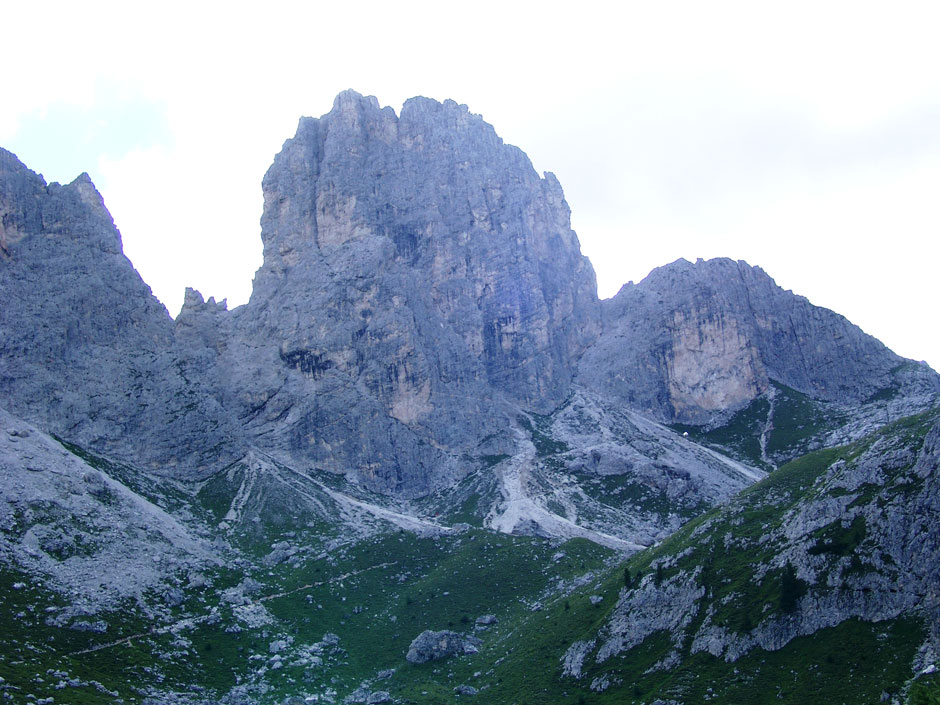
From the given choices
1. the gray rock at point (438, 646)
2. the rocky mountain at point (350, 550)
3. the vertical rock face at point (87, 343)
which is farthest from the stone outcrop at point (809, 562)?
the vertical rock face at point (87, 343)

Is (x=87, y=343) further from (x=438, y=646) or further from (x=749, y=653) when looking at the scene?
(x=749, y=653)

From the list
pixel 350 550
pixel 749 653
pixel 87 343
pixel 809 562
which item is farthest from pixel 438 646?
pixel 87 343

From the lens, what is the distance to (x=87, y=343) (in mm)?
173500

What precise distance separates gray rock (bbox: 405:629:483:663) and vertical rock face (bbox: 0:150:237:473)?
7512cm

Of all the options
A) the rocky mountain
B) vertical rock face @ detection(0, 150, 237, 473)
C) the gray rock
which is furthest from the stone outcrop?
vertical rock face @ detection(0, 150, 237, 473)

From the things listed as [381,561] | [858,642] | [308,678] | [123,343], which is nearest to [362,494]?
[381,561]

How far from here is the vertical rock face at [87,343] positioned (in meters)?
163

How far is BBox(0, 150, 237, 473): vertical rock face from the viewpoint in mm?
163375

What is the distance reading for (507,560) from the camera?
149 meters

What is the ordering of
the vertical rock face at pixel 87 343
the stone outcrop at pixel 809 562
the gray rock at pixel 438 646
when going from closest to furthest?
1. the stone outcrop at pixel 809 562
2. the gray rock at pixel 438 646
3. the vertical rock face at pixel 87 343

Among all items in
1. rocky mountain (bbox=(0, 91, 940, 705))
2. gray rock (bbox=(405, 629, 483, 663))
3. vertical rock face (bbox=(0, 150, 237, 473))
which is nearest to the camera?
rocky mountain (bbox=(0, 91, 940, 705))

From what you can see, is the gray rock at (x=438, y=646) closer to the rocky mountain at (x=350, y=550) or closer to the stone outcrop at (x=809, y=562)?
the rocky mountain at (x=350, y=550)

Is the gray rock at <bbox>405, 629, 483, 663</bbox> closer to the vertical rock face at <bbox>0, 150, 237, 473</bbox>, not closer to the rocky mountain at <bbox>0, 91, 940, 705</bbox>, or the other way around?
the rocky mountain at <bbox>0, 91, 940, 705</bbox>

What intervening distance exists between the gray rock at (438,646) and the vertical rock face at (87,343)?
246ft
